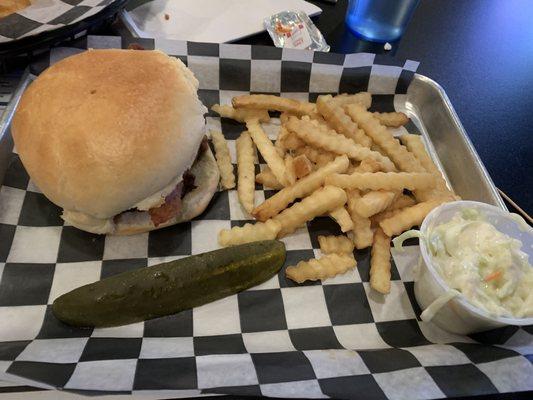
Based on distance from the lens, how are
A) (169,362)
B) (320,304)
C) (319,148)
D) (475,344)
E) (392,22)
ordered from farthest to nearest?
1. (392,22)
2. (319,148)
3. (320,304)
4. (475,344)
5. (169,362)

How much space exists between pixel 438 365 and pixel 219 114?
4.89 feet

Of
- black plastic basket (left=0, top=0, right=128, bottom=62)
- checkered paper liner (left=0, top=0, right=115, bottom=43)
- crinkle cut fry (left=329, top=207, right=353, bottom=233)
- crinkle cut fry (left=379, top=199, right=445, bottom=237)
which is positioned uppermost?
checkered paper liner (left=0, top=0, right=115, bottom=43)

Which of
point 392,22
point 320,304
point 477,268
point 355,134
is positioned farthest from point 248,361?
point 392,22

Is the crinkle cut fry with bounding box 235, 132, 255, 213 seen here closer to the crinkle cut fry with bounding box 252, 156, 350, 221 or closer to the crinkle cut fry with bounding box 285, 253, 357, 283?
the crinkle cut fry with bounding box 252, 156, 350, 221

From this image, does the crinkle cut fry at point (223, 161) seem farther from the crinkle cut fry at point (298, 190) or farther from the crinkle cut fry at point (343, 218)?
the crinkle cut fry at point (343, 218)

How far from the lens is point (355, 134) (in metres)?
1.99

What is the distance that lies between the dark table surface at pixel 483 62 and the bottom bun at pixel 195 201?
1.11 meters

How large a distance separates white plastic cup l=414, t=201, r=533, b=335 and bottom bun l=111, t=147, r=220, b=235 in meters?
0.87

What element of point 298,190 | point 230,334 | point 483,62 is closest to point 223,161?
point 298,190

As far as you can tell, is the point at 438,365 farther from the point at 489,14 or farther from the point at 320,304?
the point at 489,14

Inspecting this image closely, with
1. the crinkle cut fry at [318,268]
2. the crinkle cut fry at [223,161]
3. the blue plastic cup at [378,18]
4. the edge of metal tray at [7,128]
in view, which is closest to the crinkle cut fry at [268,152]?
the crinkle cut fry at [223,161]

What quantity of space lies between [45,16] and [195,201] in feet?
3.45

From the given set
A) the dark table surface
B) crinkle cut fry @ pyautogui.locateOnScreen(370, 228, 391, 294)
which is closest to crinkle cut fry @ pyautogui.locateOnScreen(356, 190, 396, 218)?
crinkle cut fry @ pyautogui.locateOnScreen(370, 228, 391, 294)

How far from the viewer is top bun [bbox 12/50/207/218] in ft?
5.08
